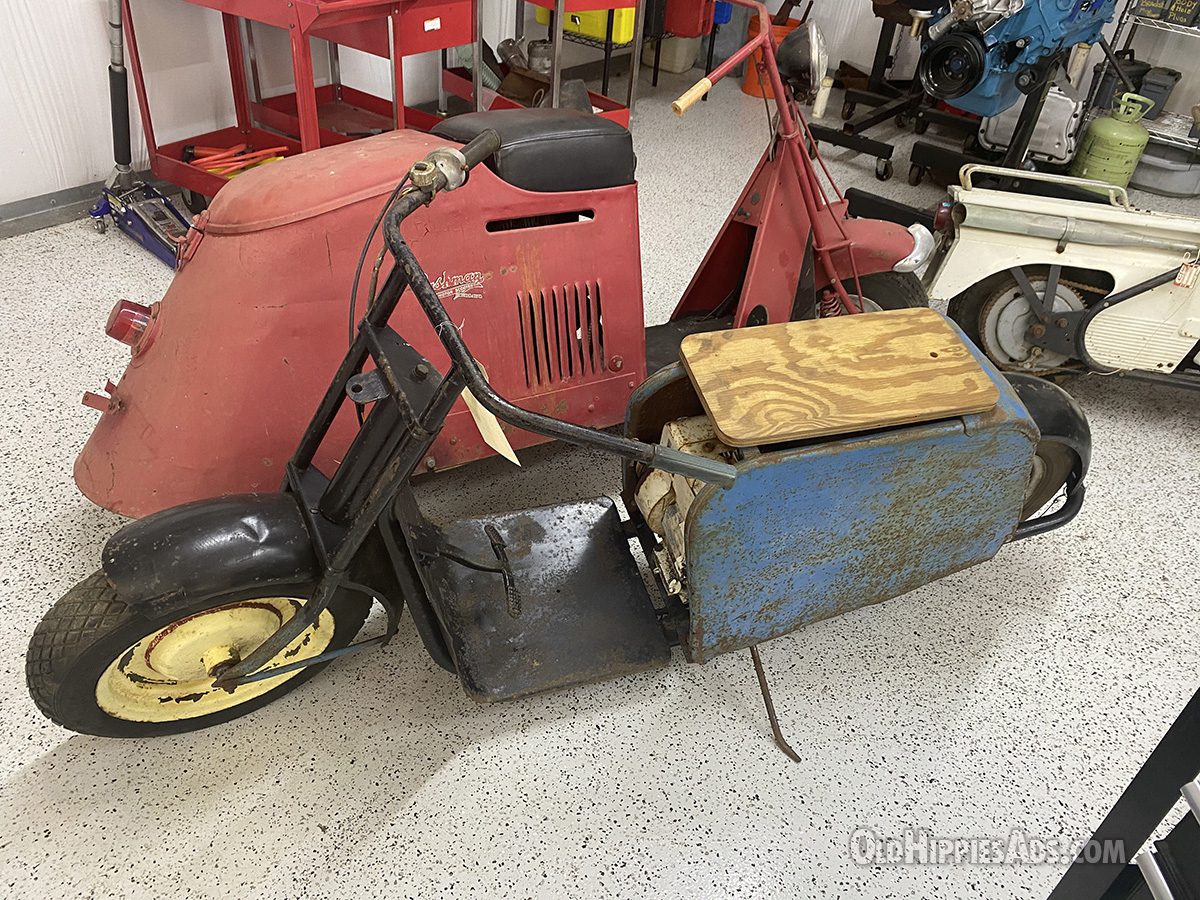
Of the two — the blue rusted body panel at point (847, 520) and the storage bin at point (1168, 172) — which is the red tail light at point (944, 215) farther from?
the storage bin at point (1168, 172)

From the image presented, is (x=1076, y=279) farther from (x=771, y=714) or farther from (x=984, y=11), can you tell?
(x=771, y=714)

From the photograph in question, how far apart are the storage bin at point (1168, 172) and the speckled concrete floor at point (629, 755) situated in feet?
8.64

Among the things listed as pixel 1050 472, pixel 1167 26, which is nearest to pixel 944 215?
pixel 1050 472

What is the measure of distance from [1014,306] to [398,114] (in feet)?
6.77

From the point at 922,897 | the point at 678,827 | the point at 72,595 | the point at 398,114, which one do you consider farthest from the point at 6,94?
the point at 922,897

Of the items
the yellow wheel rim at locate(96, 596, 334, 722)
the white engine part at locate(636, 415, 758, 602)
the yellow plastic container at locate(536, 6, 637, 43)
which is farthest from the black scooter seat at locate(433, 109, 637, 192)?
the yellow plastic container at locate(536, 6, 637, 43)

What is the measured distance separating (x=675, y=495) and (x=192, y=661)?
90cm

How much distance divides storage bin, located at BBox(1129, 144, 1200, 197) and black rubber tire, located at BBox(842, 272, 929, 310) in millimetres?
2440

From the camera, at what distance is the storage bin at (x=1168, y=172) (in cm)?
405

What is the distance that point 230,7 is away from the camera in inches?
103

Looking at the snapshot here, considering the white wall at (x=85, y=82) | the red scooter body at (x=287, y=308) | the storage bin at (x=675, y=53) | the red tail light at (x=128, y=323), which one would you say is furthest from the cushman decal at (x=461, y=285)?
the storage bin at (x=675, y=53)

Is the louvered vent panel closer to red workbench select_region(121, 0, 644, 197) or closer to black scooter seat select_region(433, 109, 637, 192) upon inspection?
black scooter seat select_region(433, 109, 637, 192)

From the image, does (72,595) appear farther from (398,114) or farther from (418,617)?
(398,114)

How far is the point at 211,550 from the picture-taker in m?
1.36
